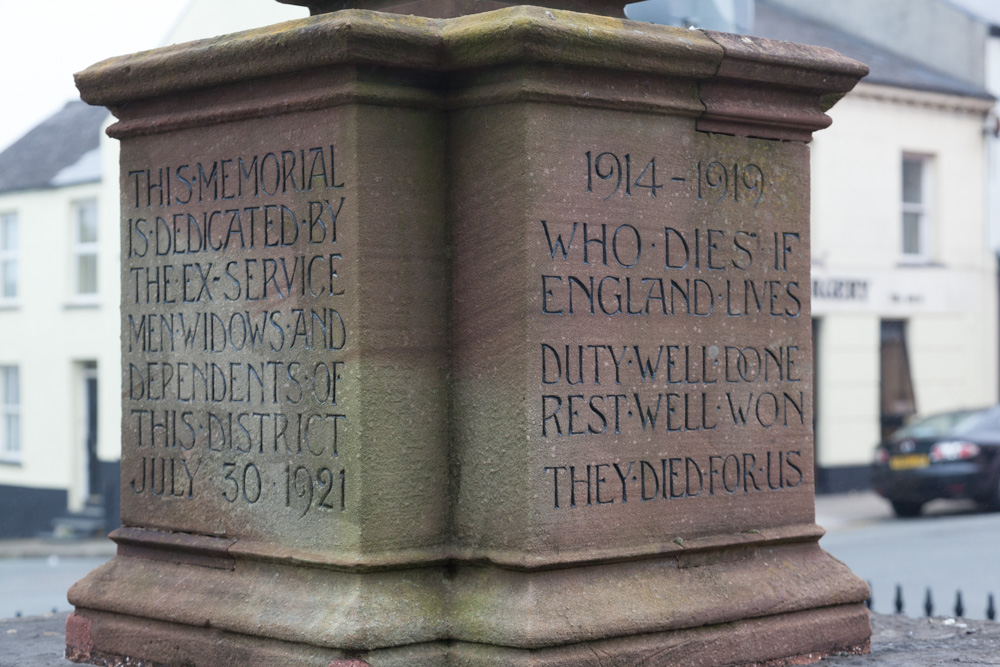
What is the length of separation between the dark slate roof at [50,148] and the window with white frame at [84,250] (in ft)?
2.14

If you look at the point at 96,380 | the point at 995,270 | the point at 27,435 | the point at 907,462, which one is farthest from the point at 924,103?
the point at 27,435

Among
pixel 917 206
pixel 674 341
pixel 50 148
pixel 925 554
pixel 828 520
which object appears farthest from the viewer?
pixel 50 148

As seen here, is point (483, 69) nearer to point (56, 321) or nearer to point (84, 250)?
point (84, 250)

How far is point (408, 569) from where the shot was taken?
4098mm

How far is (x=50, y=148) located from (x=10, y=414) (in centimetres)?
456

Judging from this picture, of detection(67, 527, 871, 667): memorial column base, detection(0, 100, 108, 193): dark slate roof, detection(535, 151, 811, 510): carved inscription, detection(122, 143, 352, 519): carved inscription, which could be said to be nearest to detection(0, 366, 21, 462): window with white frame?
detection(0, 100, 108, 193): dark slate roof

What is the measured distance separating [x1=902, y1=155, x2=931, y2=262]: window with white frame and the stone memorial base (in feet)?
64.3

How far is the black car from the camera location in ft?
57.3

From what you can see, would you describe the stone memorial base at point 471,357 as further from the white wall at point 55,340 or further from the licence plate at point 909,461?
the white wall at point 55,340

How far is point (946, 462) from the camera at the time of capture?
57.4 feet

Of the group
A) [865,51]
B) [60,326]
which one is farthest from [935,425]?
[60,326]

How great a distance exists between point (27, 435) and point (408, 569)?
70.7 ft

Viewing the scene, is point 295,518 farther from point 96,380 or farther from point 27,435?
point 27,435

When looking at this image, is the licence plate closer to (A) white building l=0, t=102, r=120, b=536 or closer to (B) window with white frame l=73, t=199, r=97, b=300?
(A) white building l=0, t=102, r=120, b=536
